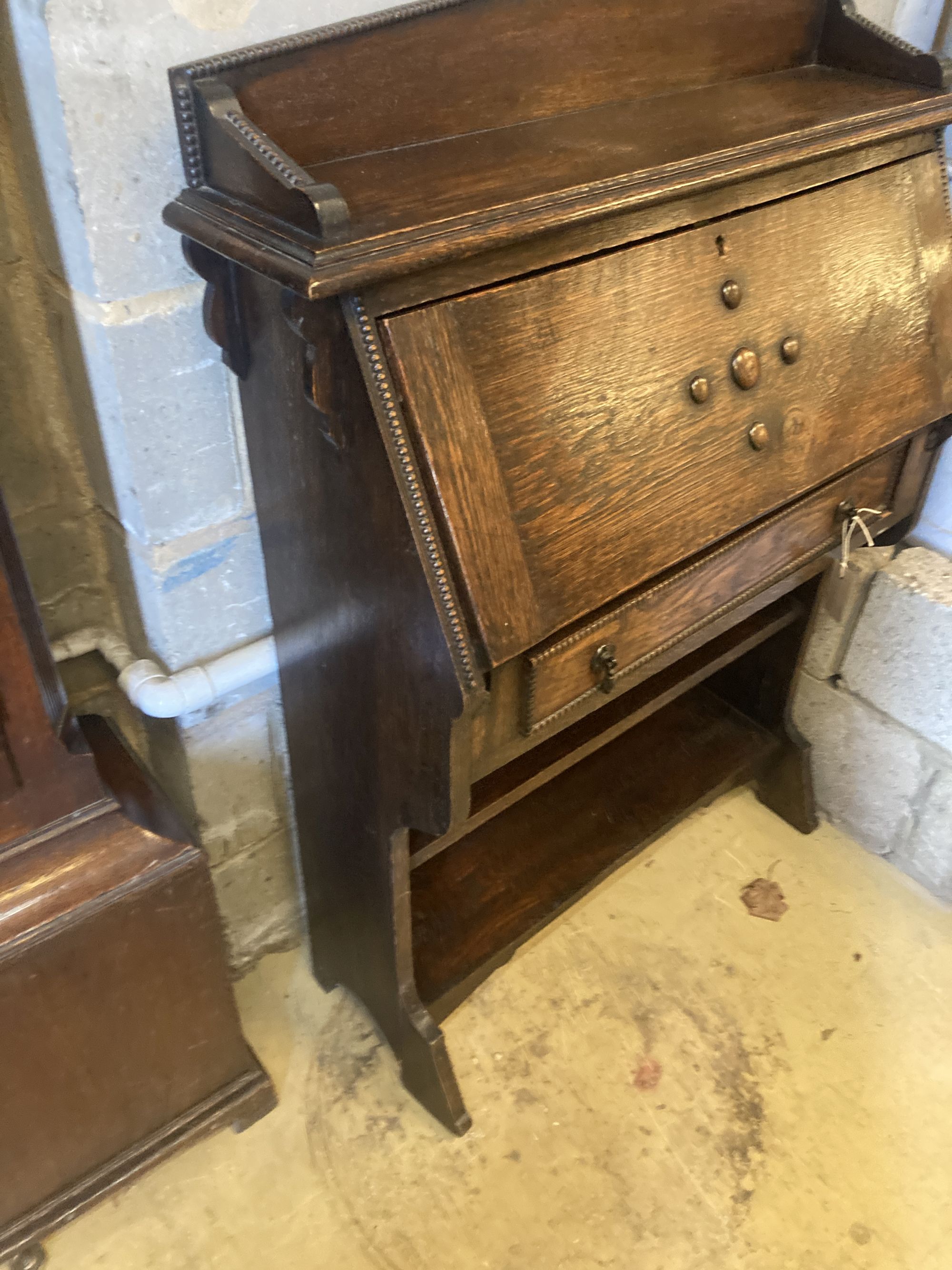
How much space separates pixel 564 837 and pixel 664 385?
0.85 metres

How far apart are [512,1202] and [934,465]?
1.28m

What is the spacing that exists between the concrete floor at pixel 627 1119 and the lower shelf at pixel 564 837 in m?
0.21

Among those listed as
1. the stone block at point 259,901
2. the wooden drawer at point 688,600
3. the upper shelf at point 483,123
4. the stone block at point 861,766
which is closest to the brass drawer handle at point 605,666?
the wooden drawer at point 688,600

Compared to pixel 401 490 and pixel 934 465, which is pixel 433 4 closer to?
pixel 401 490

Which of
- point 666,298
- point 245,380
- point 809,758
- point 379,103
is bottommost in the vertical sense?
point 809,758

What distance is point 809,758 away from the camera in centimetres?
178

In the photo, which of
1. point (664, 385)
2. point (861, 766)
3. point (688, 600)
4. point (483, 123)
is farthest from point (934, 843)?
point (483, 123)

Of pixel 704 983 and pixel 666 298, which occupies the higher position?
pixel 666 298

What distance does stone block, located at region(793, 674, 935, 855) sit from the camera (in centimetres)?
171

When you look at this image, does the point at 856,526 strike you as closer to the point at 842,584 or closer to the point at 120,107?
the point at 842,584

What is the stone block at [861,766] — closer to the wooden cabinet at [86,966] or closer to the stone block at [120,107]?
the wooden cabinet at [86,966]

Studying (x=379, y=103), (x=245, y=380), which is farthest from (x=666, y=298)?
(x=245, y=380)

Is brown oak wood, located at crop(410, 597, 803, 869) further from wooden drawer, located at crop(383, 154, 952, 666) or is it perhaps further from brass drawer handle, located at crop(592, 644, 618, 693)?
wooden drawer, located at crop(383, 154, 952, 666)

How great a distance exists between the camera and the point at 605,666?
1.03 metres
